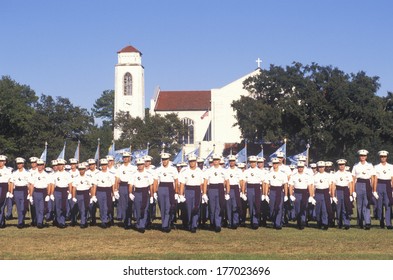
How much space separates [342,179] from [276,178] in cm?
173

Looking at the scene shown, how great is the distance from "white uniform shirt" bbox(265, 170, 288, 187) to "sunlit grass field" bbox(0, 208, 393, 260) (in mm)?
1206

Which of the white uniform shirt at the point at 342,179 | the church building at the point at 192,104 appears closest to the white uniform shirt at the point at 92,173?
the white uniform shirt at the point at 342,179

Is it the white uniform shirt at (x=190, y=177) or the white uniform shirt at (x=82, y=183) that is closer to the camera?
the white uniform shirt at (x=190, y=177)

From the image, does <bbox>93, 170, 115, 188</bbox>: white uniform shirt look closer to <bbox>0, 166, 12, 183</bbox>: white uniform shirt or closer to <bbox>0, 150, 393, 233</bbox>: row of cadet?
<bbox>0, 150, 393, 233</bbox>: row of cadet

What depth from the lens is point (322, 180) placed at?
58.8 ft

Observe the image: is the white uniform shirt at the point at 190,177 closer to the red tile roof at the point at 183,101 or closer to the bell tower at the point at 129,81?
the bell tower at the point at 129,81

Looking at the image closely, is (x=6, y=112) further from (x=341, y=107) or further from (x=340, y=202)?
(x=340, y=202)

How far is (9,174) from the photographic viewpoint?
17.9 m

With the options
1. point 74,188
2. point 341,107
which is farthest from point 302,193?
point 341,107

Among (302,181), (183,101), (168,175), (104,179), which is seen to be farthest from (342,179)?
(183,101)

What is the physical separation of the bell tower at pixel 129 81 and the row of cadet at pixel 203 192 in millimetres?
76530

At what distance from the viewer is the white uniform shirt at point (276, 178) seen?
1784 cm

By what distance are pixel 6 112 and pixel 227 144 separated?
1070 inches

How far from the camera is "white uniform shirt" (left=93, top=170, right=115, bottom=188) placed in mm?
18141
